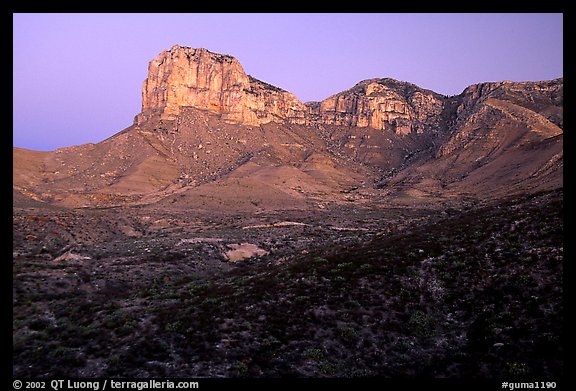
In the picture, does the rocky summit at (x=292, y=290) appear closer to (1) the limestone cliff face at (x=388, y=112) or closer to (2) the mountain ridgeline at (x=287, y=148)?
(2) the mountain ridgeline at (x=287, y=148)

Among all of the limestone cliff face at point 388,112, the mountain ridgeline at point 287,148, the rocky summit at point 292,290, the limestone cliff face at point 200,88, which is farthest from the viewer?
the limestone cliff face at point 388,112

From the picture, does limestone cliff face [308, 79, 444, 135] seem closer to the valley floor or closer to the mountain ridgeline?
the mountain ridgeline

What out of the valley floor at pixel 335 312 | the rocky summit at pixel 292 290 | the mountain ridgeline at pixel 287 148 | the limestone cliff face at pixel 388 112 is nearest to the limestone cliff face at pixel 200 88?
the mountain ridgeline at pixel 287 148

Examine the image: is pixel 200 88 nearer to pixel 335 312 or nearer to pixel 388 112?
pixel 388 112

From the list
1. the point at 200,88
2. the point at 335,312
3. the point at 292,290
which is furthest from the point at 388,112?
the point at 335,312

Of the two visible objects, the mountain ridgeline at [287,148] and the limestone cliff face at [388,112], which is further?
the limestone cliff face at [388,112]

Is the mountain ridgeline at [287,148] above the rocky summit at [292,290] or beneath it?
above

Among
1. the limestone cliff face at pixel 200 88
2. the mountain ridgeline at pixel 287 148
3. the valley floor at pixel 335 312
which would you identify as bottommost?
the valley floor at pixel 335 312
